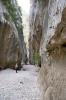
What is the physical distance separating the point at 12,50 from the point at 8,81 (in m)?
4.19

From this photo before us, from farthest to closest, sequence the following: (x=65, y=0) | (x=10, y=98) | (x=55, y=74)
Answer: (x=10, y=98), (x=55, y=74), (x=65, y=0)

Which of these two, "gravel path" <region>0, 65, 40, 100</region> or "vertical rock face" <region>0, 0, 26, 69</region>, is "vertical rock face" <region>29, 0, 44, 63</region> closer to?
"vertical rock face" <region>0, 0, 26, 69</region>

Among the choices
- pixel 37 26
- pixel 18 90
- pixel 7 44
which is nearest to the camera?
pixel 18 90

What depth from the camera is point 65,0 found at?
12.5 feet

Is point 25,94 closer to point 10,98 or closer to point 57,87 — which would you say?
point 10,98

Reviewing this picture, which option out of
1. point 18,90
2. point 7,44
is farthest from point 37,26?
point 18,90

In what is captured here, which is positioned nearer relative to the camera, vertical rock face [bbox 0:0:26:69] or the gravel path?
the gravel path

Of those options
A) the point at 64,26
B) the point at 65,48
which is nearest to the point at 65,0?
the point at 64,26

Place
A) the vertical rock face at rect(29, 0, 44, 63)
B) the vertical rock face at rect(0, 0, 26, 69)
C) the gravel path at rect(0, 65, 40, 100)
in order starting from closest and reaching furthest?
the gravel path at rect(0, 65, 40, 100) → the vertical rock face at rect(29, 0, 44, 63) → the vertical rock face at rect(0, 0, 26, 69)

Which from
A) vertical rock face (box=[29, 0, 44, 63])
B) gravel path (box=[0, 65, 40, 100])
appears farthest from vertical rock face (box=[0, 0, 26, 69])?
gravel path (box=[0, 65, 40, 100])

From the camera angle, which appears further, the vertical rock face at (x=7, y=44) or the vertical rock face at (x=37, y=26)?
the vertical rock face at (x=7, y=44)

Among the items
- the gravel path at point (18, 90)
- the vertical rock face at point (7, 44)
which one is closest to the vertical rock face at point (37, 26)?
the vertical rock face at point (7, 44)

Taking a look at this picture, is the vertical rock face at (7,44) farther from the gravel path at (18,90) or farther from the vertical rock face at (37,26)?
the gravel path at (18,90)

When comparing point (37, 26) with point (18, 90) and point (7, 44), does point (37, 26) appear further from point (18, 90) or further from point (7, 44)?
point (18, 90)
